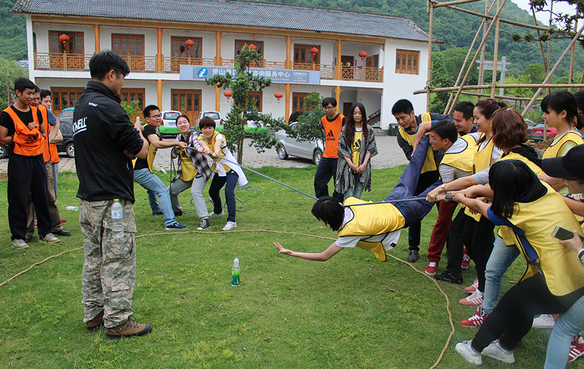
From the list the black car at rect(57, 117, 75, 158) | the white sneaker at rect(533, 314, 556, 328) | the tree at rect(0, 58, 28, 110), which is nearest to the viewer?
the white sneaker at rect(533, 314, 556, 328)

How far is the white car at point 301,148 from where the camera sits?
15.3 metres

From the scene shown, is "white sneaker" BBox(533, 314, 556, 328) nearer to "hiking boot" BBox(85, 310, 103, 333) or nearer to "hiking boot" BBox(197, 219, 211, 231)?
"hiking boot" BBox(85, 310, 103, 333)

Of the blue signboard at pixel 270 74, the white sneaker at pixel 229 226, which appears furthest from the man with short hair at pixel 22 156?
the blue signboard at pixel 270 74

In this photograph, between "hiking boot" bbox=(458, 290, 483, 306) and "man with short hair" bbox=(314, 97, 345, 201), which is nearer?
"hiking boot" bbox=(458, 290, 483, 306)

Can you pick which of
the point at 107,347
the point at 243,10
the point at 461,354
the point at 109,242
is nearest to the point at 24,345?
the point at 107,347

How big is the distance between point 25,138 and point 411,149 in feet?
16.3

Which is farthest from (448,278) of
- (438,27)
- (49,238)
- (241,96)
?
(438,27)

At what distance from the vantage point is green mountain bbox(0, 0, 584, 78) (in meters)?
50.5

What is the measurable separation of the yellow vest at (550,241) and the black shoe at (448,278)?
1.94m

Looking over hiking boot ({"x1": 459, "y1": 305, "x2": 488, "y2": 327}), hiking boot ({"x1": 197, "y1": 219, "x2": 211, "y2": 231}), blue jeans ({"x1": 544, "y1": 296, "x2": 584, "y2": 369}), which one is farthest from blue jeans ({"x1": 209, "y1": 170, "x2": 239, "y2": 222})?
blue jeans ({"x1": 544, "y1": 296, "x2": 584, "y2": 369})

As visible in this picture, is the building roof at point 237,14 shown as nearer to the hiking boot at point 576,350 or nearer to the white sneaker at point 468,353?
the white sneaker at point 468,353

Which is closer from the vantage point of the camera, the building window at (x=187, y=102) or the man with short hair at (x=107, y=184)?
the man with short hair at (x=107, y=184)

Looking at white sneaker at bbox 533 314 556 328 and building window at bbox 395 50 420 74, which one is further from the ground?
building window at bbox 395 50 420 74

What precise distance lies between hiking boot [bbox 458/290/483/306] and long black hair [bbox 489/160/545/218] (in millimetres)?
1685
